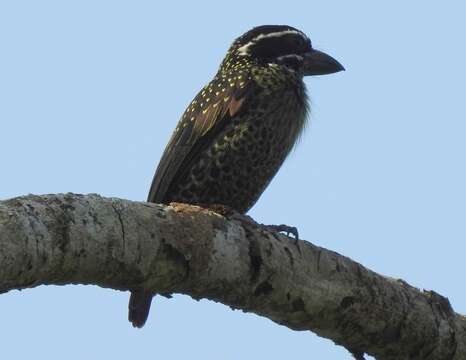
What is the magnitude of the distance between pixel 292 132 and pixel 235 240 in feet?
6.85

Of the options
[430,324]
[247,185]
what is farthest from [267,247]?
[247,185]

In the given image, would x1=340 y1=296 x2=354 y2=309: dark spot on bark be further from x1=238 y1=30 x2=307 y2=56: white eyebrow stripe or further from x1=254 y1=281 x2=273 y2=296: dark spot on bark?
x1=238 y1=30 x2=307 y2=56: white eyebrow stripe

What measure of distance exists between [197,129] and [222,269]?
2.17 metres

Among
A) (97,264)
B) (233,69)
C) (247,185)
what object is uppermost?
(233,69)

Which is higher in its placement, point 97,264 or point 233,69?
point 233,69

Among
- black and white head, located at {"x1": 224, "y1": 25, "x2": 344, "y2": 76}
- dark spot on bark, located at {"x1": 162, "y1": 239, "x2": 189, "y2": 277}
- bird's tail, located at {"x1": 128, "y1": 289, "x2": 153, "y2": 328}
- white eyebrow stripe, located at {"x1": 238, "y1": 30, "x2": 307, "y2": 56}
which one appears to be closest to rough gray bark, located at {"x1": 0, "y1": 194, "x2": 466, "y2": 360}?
dark spot on bark, located at {"x1": 162, "y1": 239, "x2": 189, "y2": 277}

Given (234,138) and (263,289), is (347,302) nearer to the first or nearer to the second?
(263,289)

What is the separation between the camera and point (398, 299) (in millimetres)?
4668

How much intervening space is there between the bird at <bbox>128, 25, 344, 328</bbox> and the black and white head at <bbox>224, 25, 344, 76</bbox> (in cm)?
13

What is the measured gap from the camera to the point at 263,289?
427 centimetres

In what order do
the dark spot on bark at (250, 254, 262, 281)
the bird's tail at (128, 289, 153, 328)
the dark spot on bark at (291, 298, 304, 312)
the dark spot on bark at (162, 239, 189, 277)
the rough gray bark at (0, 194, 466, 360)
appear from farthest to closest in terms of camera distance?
the bird's tail at (128, 289, 153, 328), the dark spot on bark at (291, 298, 304, 312), the dark spot on bark at (250, 254, 262, 281), the dark spot on bark at (162, 239, 189, 277), the rough gray bark at (0, 194, 466, 360)

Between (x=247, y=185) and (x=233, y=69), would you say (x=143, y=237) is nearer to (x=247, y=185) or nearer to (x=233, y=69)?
(x=247, y=185)

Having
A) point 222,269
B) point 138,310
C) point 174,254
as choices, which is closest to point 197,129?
point 138,310

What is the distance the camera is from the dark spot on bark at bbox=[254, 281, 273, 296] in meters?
4.26
